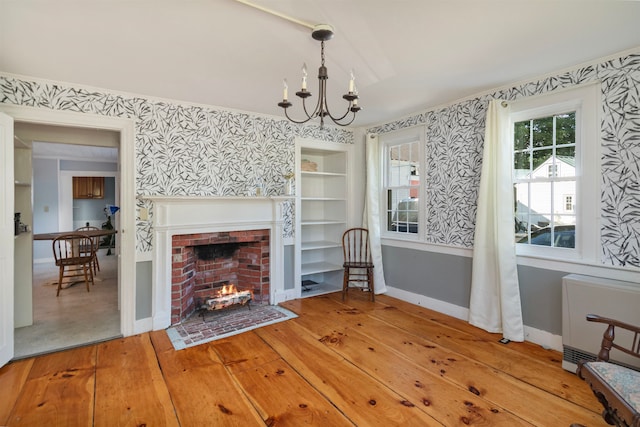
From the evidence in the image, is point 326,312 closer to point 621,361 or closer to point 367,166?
point 367,166

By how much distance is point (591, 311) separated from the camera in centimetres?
232

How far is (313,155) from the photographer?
505 cm

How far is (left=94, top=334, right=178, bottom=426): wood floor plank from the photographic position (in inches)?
74.7

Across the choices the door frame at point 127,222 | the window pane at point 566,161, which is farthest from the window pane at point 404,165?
the door frame at point 127,222

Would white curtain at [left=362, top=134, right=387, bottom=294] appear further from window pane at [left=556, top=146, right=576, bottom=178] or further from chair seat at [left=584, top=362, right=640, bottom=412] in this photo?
chair seat at [left=584, top=362, right=640, bottom=412]

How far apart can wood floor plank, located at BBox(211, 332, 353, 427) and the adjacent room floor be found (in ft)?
4.55

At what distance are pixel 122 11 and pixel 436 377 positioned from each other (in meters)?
3.23

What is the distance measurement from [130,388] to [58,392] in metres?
0.48

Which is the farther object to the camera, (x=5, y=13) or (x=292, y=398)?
(x=292, y=398)

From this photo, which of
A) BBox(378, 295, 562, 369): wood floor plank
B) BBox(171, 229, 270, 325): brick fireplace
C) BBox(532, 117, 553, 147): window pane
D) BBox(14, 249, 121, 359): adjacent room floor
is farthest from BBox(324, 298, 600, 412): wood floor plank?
BBox(14, 249, 121, 359): adjacent room floor

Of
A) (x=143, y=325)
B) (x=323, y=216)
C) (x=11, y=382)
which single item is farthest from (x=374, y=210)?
(x=11, y=382)

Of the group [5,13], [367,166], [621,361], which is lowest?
[621,361]

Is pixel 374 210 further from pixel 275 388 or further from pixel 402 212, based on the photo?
pixel 275 388

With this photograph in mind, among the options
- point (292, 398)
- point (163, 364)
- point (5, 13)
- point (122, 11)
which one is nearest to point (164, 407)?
point (163, 364)
